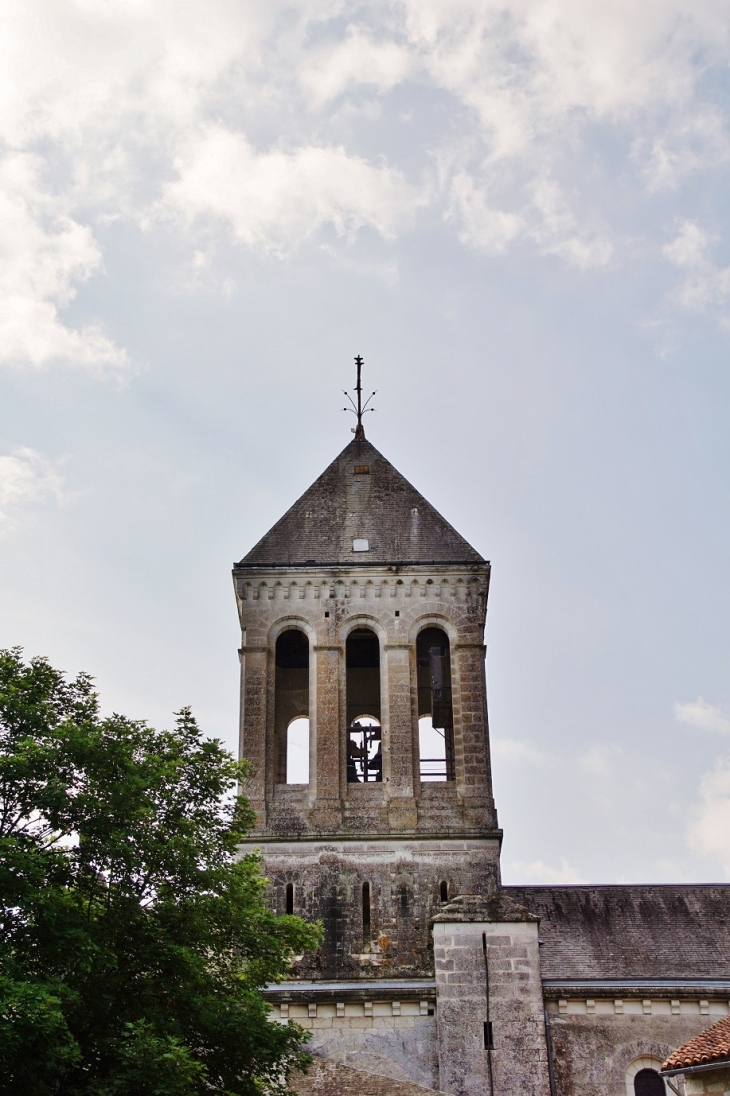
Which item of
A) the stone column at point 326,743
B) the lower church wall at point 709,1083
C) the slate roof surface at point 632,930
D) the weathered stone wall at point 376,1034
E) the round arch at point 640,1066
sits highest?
the stone column at point 326,743

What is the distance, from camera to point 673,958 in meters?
24.5

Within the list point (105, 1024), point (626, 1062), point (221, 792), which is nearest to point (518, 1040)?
point (626, 1062)

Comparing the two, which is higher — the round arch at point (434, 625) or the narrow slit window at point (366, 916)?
the round arch at point (434, 625)

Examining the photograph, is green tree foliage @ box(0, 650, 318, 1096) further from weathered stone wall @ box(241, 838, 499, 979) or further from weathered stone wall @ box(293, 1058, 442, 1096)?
→ weathered stone wall @ box(241, 838, 499, 979)

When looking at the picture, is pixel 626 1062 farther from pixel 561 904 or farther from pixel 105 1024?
pixel 105 1024

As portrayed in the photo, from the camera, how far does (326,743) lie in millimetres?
26844

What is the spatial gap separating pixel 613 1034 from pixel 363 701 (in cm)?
971

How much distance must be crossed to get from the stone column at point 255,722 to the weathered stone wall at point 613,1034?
703 centimetres

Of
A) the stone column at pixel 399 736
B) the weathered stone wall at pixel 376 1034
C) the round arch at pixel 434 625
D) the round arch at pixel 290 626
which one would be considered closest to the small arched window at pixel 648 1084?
the weathered stone wall at pixel 376 1034

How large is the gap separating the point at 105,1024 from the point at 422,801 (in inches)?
438

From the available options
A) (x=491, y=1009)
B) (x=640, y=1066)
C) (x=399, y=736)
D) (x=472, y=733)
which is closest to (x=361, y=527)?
(x=399, y=736)

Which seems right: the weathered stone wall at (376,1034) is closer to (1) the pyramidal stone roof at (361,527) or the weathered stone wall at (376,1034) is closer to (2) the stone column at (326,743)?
(2) the stone column at (326,743)

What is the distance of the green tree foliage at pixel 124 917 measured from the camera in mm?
14930

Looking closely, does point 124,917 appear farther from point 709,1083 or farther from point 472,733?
point 472,733
